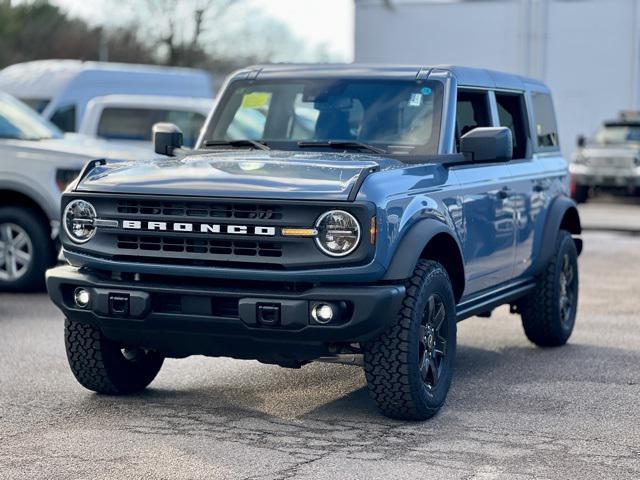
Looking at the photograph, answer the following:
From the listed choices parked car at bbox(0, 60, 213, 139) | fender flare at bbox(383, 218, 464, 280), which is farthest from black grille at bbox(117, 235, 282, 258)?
parked car at bbox(0, 60, 213, 139)

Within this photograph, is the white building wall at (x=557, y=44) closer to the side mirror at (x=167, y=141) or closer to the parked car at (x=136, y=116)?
the parked car at (x=136, y=116)

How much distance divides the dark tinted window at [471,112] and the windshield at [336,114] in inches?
8.6

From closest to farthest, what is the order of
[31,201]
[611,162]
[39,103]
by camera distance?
[31,201] → [39,103] → [611,162]

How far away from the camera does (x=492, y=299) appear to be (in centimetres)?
820

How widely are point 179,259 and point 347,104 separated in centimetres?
180

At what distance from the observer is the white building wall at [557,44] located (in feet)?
105

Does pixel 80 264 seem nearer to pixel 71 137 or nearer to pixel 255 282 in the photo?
pixel 255 282

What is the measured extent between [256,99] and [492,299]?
186cm

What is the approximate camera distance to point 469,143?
7.52m

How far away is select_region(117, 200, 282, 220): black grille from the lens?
6.44m

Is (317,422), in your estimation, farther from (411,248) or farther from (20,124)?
(20,124)

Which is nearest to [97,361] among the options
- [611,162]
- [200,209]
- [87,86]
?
[200,209]

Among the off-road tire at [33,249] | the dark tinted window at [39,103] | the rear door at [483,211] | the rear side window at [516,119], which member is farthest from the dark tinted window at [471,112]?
the dark tinted window at [39,103]

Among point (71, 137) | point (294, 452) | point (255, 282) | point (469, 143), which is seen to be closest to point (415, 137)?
point (469, 143)
